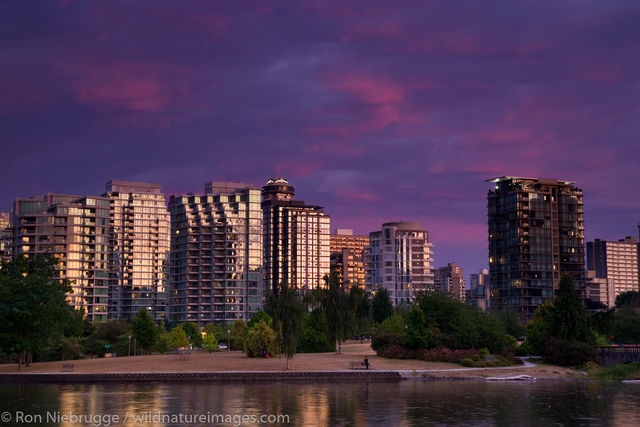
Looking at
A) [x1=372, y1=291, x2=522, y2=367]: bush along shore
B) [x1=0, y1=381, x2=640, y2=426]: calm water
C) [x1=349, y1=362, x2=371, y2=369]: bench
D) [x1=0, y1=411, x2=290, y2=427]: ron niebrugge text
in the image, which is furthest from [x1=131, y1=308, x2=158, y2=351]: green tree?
[x1=0, y1=411, x2=290, y2=427]: ron niebrugge text

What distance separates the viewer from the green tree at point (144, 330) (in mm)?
106938

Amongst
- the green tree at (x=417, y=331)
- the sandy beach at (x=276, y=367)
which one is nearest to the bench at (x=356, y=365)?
the sandy beach at (x=276, y=367)

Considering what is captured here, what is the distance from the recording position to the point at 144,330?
107312 mm

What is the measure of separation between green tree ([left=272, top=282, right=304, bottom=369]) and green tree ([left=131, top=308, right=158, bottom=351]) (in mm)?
29317

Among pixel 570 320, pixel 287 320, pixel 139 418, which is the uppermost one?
pixel 287 320

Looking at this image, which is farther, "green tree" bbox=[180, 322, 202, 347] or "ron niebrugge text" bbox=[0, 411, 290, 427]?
"green tree" bbox=[180, 322, 202, 347]

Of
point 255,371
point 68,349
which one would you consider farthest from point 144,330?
point 255,371

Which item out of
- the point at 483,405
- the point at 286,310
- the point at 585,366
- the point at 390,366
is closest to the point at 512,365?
the point at 585,366

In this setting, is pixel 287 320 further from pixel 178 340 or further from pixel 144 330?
pixel 178 340

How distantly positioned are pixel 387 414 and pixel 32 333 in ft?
171

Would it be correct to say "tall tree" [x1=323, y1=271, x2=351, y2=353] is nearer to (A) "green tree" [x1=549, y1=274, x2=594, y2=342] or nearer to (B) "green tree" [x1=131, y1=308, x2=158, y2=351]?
(B) "green tree" [x1=131, y1=308, x2=158, y2=351]

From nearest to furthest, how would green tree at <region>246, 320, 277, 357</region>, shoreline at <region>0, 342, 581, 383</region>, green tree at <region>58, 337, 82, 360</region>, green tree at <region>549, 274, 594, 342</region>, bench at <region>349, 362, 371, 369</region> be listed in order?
shoreline at <region>0, 342, 581, 383</region> < bench at <region>349, 362, 371, 369</region> < green tree at <region>246, 320, 277, 357</region> < green tree at <region>549, 274, 594, 342</region> < green tree at <region>58, 337, 82, 360</region>

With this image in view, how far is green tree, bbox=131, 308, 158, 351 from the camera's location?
107m

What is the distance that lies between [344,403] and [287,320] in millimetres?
30590
